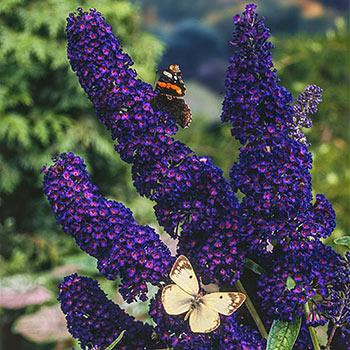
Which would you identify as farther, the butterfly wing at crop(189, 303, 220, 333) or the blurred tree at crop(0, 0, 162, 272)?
the blurred tree at crop(0, 0, 162, 272)

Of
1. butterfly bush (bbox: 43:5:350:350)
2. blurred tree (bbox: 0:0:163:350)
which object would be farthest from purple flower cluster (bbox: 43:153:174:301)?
blurred tree (bbox: 0:0:163:350)

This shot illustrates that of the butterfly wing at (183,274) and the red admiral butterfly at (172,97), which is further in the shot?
the red admiral butterfly at (172,97)

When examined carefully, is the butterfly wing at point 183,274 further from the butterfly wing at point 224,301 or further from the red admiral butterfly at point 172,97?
the red admiral butterfly at point 172,97

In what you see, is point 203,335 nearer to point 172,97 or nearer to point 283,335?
point 283,335

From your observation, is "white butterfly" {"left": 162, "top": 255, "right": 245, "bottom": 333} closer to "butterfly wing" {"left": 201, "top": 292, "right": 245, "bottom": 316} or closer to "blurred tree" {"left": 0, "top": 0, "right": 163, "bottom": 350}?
"butterfly wing" {"left": 201, "top": 292, "right": 245, "bottom": 316}

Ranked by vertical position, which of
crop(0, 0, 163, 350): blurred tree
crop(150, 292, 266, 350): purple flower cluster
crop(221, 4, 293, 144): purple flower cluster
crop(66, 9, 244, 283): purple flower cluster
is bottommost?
crop(150, 292, 266, 350): purple flower cluster

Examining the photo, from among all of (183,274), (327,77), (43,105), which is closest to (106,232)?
(183,274)

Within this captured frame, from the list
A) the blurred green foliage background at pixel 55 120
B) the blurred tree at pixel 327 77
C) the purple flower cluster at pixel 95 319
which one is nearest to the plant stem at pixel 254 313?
the purple flower cluster at pixel 95 319
